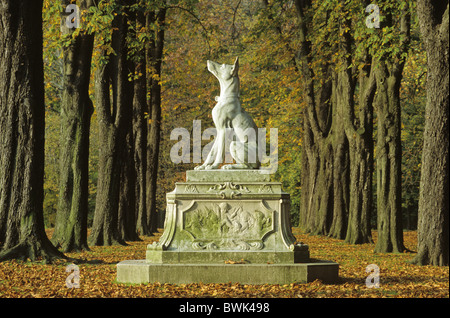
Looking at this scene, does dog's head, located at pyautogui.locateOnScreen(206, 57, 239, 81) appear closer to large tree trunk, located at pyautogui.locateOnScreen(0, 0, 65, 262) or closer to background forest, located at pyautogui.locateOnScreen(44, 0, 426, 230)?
large tree trunk, located at pyautogui.locateOnScreen(0, 0, 65, 262)

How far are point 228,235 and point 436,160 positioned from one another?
15.8ft

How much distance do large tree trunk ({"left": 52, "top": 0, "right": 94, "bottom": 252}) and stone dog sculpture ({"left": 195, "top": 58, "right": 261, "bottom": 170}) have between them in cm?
600

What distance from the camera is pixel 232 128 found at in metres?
12.8

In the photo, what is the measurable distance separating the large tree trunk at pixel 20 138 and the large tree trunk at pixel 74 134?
401cm

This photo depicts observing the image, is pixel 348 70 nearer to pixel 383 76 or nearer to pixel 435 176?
pixel 383 76

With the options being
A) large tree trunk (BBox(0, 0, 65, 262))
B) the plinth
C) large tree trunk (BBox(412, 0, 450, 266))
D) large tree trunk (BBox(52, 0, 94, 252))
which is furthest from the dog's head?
large tree trunk (BBox(52, 0, 94, 252))

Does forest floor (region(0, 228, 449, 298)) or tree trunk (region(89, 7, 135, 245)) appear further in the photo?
tree trunk (region(89, 7, 135, 245))

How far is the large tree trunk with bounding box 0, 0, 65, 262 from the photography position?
13117 mm

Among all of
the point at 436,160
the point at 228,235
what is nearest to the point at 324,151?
the point at 436,160

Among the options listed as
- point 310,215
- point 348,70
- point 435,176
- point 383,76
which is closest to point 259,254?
point 435,176

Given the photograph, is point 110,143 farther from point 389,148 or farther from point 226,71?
point 226,71

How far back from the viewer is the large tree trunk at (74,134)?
17.5m

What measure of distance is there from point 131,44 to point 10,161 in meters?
8.37

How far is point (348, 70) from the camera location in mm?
23453
